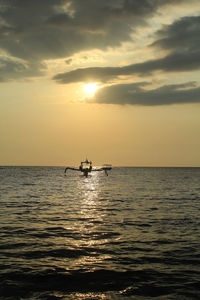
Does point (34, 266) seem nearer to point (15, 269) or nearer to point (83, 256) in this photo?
point (15, 269)

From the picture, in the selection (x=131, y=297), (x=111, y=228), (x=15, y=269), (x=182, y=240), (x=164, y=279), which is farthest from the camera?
(x=111, y=228)

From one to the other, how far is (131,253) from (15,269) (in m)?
6.59

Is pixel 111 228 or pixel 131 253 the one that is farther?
pixel 111 228

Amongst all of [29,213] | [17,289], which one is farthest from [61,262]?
[29,213]

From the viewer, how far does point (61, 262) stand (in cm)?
1441

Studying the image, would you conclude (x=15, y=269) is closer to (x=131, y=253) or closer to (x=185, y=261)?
(x=131, y=253)

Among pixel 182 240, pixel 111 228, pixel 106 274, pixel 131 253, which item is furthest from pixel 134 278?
pixel 111 228

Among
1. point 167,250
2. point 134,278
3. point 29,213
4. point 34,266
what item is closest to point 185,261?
point 167,250

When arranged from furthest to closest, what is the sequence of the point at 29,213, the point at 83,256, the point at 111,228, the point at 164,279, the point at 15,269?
the point at 29,213, the point at 111,228, the point at 83,256, the point at 15,269, the point at 164,279

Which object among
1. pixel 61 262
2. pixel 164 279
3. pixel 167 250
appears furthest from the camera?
pixel 167 250

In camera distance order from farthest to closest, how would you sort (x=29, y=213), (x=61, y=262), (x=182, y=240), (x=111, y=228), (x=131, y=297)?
(x=29, y=213) < (x=111, y=228) < (x=182, y=240) < (x=61, y=262) < (x=131, y=297)

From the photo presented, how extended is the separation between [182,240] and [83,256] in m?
7.62

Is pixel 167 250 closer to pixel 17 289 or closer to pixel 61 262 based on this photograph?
pixel 61 262

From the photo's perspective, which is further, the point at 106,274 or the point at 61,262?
the point at 61,262
